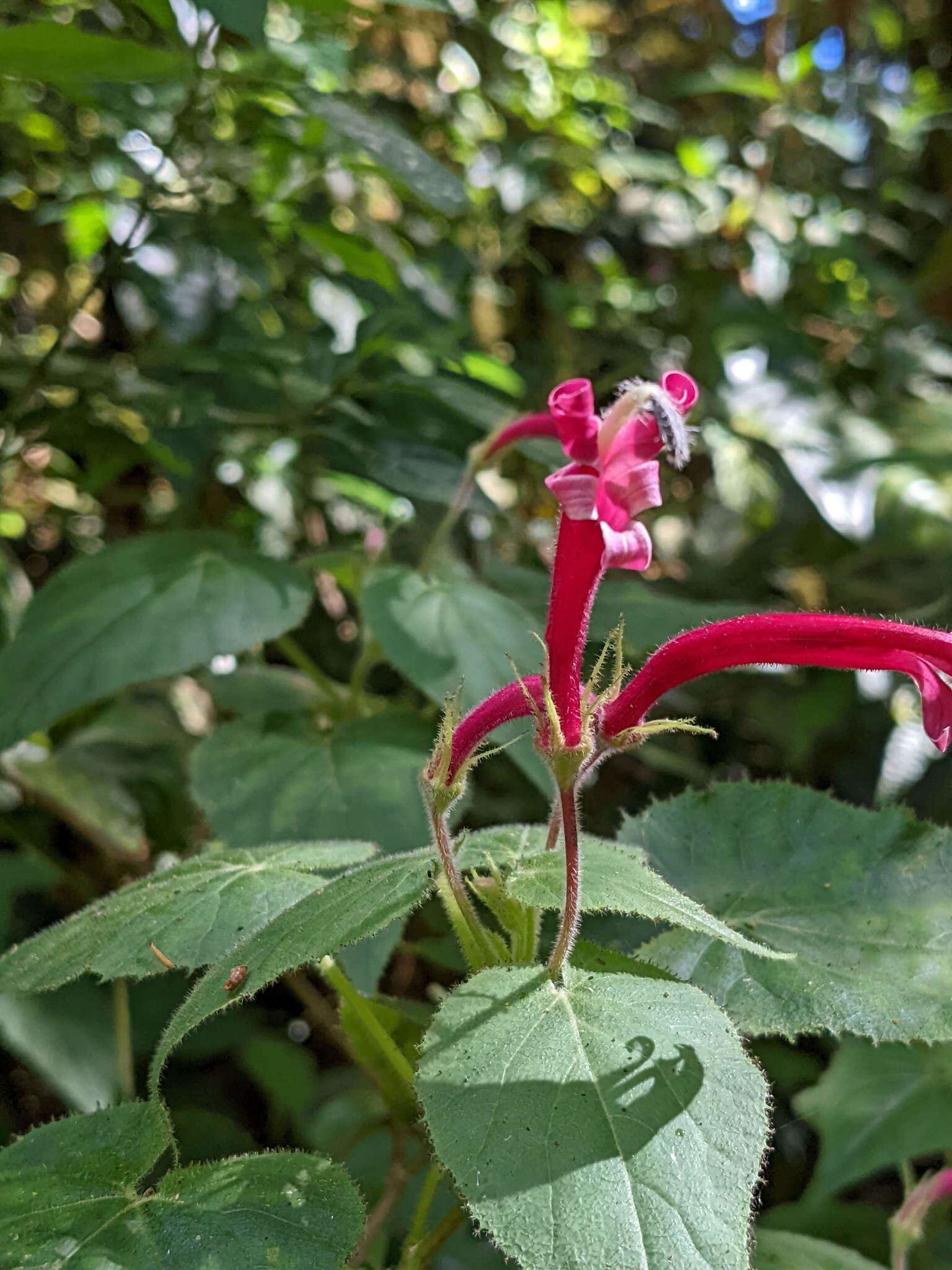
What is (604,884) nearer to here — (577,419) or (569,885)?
(569,885)

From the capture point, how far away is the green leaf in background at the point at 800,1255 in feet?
1.69

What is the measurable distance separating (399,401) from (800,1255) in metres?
0.69

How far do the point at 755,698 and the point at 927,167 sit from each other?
1.28 m

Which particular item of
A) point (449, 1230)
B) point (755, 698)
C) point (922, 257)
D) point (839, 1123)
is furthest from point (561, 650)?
point (922, 257)

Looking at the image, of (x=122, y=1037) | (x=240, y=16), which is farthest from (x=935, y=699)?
(x=122, y=1037)

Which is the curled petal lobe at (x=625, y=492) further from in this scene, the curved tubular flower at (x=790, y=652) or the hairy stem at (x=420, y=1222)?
the hairy stem at (x=420, y=1222)

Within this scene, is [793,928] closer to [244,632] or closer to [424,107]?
[244,632]

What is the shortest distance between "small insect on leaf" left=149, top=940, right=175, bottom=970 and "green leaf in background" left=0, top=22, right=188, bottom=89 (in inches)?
20.0

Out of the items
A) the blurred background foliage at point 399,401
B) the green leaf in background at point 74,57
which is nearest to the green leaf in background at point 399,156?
the blurred background foliage at point 399,401

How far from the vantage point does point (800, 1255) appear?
0.53 metres

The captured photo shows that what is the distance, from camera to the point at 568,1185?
0.33m

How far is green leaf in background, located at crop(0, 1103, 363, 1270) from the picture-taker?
1.20 ft

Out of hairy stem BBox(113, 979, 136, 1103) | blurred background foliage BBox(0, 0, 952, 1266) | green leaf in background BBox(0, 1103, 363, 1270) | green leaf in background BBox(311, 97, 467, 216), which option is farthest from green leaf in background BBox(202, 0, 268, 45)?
hairy stem BBox(113, 979, 136, 1103)

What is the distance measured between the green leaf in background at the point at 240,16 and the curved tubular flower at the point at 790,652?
42cm
